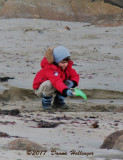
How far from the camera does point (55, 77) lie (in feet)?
17.8

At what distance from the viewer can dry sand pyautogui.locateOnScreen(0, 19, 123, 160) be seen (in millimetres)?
3494

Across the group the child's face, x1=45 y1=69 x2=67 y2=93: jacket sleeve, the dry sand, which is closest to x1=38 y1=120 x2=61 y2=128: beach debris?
the dry sand

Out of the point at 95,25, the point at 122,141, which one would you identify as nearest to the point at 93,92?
the point at 122,141

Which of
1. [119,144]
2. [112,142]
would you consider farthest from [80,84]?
[119,144]

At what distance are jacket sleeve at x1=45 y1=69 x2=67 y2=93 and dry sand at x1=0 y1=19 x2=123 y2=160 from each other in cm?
35

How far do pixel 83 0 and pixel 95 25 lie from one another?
5049 mm

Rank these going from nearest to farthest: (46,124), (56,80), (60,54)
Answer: (46,124) → (56,80) → (60,54)

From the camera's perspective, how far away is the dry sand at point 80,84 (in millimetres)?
3494

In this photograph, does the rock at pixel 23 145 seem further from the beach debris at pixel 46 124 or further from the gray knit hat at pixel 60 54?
the gray knit hat at pixel 60 54

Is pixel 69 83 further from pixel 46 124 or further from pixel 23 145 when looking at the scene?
pixel 23 145

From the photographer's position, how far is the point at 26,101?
20.9ft

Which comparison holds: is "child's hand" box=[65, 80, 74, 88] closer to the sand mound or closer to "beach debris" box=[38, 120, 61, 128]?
"beach debris" box=[38, 120, 61, 128]

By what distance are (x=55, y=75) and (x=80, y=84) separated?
5.99ft

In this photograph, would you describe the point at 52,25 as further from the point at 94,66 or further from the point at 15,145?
the point at 15,145
